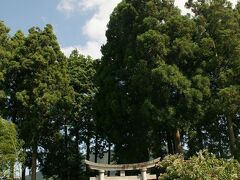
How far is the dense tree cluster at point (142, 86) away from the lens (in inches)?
734

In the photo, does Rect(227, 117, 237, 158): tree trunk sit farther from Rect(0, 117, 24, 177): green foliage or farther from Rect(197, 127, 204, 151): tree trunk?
Rect(0, 117, 24, 177): green foliage

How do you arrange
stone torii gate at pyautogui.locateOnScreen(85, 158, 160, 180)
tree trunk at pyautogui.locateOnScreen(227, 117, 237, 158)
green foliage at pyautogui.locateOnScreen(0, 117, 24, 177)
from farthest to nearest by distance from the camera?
tree trunk at pyautogui.locateOnScreen(227, 117, 237, 158) < green foliage at pyautogui.locateOnScreen(0, 117, 24, 177) < stone torii gate at pyautogui.locateOnScreen(85, 158, 160, 180)

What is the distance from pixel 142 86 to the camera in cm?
1909

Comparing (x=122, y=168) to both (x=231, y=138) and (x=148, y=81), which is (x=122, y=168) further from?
(x=231, y=138)

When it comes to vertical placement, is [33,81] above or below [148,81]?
above

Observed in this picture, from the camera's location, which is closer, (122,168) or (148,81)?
(122,168)

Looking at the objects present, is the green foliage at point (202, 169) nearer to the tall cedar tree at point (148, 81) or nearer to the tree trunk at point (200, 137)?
the tall cedar tree at point (148, 81)

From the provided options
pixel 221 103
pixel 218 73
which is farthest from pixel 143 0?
pixel 221 103

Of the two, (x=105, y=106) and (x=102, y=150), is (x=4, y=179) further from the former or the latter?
(x=102, y=150)

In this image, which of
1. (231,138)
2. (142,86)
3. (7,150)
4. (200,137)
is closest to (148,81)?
(142,86)

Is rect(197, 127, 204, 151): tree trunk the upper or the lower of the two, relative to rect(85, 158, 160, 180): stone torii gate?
upper

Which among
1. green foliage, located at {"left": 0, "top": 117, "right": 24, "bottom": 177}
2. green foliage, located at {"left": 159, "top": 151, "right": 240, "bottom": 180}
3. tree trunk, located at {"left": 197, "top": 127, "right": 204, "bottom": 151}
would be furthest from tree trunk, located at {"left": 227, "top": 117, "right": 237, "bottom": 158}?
green foliage, located at {"left": 0, "top": 117, "right": 24, "bottom": 177}

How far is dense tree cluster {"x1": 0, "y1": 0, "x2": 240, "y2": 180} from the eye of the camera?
18.7 metres

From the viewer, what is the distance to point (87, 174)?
80.7 feet
